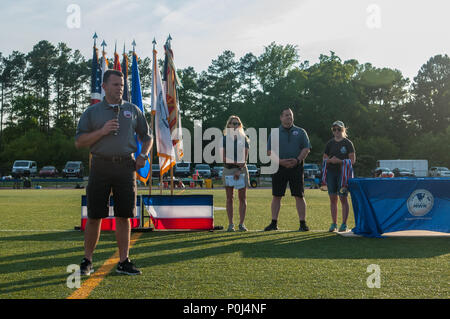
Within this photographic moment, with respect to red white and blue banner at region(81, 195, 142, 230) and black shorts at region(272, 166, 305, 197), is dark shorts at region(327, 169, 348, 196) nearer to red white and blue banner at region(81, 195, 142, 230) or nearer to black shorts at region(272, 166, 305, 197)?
black shorts at region(272, 166, 305, 197)

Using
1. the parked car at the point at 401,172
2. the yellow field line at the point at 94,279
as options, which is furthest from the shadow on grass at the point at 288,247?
the parked car at the point at 401,172

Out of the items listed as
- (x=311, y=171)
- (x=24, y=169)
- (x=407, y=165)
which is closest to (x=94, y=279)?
(x=311, y=171)

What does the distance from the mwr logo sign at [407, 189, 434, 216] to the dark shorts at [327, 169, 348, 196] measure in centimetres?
106

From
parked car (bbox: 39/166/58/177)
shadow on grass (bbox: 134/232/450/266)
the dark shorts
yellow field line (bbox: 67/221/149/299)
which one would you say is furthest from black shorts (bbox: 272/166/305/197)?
parked car (bbox: 39/166/58/177)

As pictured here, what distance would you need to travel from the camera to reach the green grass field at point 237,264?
12.0ft

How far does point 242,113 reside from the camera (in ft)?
207

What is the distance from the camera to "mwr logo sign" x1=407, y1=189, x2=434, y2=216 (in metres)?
6.80

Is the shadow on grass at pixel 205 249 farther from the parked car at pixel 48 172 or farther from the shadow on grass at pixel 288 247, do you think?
the parked car at pixel 48 172

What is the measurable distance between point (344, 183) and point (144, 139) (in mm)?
3979

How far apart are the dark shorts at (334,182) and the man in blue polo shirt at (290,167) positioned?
447 millimetres

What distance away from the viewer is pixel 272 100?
62781 millimetres

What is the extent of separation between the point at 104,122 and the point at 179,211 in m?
3.35

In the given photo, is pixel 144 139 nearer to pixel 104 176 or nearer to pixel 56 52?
pixel 104 176
